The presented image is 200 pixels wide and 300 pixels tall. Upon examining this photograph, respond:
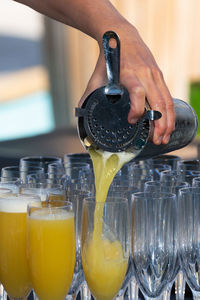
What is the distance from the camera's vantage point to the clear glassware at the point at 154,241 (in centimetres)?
113

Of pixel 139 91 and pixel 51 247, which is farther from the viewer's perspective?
pixel 139 91

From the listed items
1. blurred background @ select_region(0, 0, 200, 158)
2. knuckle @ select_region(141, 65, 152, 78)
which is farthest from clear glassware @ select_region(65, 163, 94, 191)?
blurred background @ select_region(0, 0, 200, 158)

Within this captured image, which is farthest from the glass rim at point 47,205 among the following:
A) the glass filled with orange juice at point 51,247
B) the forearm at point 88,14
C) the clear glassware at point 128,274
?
the forearm at point 88,14

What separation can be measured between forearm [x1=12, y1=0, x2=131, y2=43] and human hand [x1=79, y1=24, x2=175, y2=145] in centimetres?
9

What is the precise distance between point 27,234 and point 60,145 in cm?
162

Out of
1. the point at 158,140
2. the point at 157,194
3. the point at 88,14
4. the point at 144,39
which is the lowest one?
the point at 157,194

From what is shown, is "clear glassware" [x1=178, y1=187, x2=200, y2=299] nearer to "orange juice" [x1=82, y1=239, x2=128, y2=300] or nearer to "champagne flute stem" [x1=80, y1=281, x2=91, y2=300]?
"orange juice" [x1=82, y1=239, x2=128, y2=300]

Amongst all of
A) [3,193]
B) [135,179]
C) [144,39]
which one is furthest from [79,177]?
[144,39]

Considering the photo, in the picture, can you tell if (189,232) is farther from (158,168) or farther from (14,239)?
(158,168)

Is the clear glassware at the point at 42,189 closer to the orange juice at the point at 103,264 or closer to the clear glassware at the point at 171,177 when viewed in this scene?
the orange juice at the point at 103,264

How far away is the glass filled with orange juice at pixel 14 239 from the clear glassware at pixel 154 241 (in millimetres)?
236

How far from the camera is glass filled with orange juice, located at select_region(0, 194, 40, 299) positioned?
1241mm

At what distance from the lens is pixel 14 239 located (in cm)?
124

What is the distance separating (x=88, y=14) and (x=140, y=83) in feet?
1.21
